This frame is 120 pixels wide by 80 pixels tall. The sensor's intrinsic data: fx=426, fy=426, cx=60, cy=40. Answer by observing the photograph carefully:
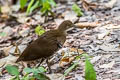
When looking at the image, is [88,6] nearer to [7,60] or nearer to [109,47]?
[109,47]

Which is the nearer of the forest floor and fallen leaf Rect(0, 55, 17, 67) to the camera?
the forest floor

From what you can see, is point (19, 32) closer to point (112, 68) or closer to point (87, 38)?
point (87, 38)

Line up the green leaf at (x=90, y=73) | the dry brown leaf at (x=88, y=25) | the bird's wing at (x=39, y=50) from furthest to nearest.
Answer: the dry brown leaf at (x=88, y=25), the bird's wing at (x=39, y=50), the green leaf at (x=90, y=73)

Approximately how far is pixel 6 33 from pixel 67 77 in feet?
10.1

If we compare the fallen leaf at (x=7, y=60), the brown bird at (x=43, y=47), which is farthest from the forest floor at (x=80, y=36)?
the brown bird at (x=43, y=47)

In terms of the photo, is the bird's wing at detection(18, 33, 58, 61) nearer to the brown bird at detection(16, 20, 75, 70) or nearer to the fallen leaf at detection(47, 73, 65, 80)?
the brown bird at detection(16, 20, 75, 70)

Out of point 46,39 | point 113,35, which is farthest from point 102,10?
point 46,39

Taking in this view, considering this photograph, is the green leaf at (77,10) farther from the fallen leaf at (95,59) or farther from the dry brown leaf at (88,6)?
the fallen leaf at (95,59)

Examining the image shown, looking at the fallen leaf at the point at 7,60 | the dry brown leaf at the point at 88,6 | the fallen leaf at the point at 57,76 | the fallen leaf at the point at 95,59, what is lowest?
the fallen leaf at the point at 7,60

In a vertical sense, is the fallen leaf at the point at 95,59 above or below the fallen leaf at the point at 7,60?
above

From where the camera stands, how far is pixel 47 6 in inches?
293

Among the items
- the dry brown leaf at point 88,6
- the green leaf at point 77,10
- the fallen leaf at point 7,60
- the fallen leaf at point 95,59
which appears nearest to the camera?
the fallen leaf at point 95,59

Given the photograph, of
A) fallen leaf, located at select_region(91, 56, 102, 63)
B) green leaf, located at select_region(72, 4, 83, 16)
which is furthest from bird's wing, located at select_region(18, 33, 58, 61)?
green leaf, located at select_region(72, 4, 83, 16)

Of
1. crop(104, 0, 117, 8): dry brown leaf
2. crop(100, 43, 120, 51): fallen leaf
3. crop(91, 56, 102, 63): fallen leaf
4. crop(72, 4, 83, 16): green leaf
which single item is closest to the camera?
crop(91, 56, 102, 63): fallen leaf
